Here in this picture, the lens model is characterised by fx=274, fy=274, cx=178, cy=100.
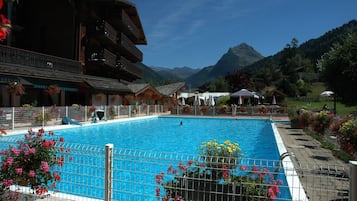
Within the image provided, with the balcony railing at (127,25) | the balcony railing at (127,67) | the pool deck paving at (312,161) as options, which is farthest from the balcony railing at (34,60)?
the pool deck paving at (312,161)

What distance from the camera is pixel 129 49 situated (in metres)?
32.6

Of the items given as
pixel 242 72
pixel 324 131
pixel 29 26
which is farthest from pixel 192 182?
pixel 242 72

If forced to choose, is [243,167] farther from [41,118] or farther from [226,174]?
[41,118]

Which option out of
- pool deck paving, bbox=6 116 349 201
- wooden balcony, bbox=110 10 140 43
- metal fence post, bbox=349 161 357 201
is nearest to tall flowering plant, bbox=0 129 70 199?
pool deck paving, bbox=6 116 349 201

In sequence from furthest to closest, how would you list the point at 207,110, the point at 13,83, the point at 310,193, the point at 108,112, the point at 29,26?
the point at 207,110 < the point at 29,26 < the point at 108,112 < the point at 13,83 < the point at 310,193

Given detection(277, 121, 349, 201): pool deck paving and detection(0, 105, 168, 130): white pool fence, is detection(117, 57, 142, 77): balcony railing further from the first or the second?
detection(277, 121, 349, 201): pool deck paving

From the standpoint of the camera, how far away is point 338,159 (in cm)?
784

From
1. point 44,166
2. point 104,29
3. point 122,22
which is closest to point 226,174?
point 44,166

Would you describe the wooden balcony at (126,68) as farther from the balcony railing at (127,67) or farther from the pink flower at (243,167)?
the pink flower at (243,167)

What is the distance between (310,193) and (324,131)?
24.4ft

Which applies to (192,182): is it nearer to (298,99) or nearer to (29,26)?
(29,26)

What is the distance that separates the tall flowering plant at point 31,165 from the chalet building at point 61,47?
15227mm

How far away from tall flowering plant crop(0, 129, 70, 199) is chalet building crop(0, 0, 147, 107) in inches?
600

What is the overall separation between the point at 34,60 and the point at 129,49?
14449 millimetres
